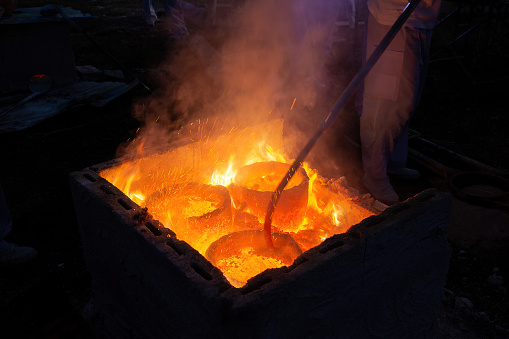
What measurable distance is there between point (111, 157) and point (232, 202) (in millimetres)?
2763

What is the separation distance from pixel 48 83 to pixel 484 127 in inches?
252

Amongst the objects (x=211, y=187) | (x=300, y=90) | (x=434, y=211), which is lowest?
(x=300, y=90)

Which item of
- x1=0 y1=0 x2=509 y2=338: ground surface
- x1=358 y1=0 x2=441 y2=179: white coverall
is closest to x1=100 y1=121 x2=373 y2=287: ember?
x1=0 y1=0 x2=509 y2=338: ground surface

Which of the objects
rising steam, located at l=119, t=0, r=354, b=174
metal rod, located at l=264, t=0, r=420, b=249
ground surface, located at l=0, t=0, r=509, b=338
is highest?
metal rod, located at l=264, t=0, r=420, b=249

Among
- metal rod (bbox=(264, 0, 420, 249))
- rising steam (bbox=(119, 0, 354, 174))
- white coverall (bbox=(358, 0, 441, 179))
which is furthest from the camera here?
rising steam (bbox=(119, 0, 354, 174))

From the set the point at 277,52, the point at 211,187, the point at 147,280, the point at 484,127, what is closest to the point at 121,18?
the point at 277,52

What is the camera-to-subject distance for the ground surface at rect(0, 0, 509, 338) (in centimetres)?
271

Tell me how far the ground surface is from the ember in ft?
3.13

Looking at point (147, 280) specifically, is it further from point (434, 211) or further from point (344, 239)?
point (434, 211)

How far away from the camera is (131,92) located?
273 inches

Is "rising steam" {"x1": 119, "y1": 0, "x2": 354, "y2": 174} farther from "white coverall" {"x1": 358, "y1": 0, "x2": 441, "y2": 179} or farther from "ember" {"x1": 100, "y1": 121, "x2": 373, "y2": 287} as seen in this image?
"ember" {"x1": 100, "y1": 121, "x2": 373, "y2": 287}

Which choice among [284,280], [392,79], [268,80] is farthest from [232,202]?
[268,80]

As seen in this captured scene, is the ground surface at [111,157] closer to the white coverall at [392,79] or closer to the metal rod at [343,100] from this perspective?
the white coverall at [392,79]

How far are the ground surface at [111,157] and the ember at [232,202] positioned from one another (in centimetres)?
95
